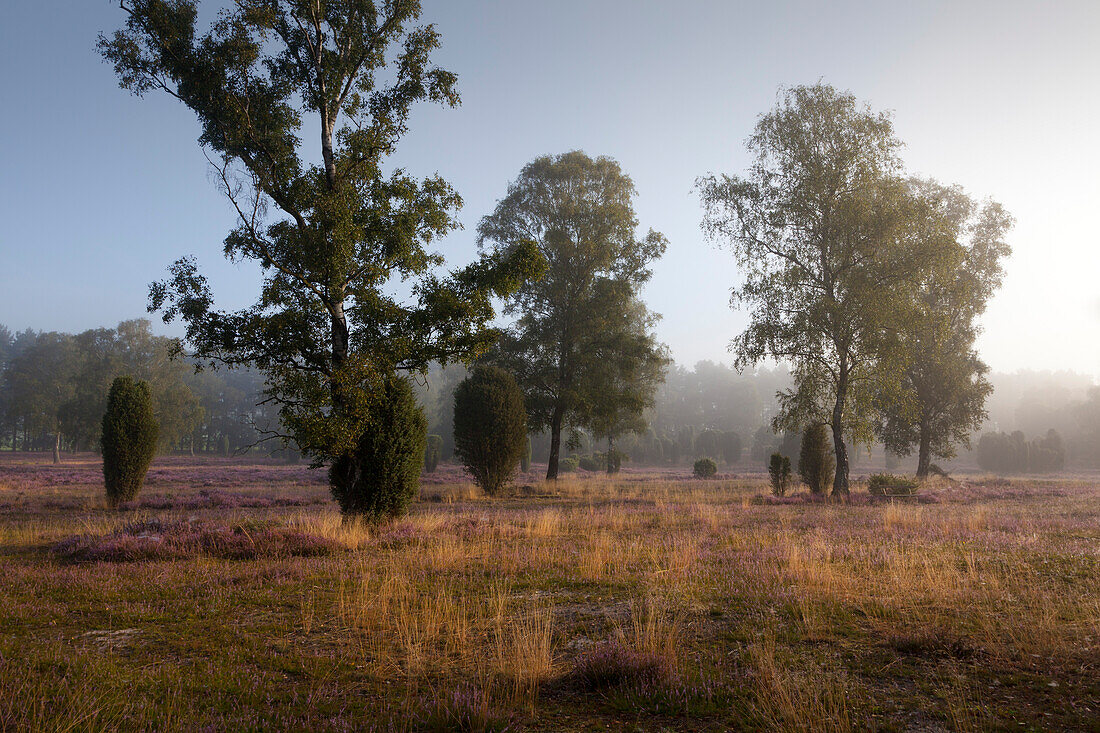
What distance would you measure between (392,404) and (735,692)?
33.2 ft

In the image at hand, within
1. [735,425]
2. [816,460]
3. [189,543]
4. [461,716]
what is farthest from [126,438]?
[735,425]

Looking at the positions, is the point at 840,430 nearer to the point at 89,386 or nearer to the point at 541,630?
the point at 541,630

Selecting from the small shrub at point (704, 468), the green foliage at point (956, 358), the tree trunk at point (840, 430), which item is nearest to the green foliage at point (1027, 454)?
the green foliage at point (956, 358)

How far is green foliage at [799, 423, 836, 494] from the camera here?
23750mm

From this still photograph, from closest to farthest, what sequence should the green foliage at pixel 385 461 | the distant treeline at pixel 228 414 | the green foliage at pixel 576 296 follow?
the green foliage at pixel 385 461 → the green foliage at pixel 576 296 → the distant treeline at pixel 228 414

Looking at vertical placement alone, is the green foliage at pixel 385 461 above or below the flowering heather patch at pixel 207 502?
above

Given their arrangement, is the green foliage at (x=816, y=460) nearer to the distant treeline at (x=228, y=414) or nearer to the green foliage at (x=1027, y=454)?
the distant treeline at (x=228, y=414)

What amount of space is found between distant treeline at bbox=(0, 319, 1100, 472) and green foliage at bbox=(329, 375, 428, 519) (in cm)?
1036

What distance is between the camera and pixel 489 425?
2286 cm

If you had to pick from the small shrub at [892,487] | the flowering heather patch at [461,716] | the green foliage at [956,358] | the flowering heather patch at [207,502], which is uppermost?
the green foliage at [956,358]

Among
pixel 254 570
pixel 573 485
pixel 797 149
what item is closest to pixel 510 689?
pixel 254 570

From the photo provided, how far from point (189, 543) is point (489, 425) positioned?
1350 centimetres

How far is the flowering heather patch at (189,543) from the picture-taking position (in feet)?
Answer: 31.0

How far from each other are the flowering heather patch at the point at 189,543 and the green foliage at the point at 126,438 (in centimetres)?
878
